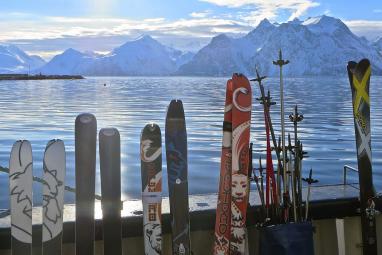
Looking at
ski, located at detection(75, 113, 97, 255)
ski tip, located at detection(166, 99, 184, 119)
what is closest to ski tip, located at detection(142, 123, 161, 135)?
ski tip, located at detection(166, 99, 184, 119)

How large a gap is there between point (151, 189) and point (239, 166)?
0.54 metres

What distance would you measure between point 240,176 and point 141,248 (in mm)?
762

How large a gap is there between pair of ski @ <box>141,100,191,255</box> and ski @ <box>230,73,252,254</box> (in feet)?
0.92

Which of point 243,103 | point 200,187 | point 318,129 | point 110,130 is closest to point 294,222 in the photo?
point 243,103

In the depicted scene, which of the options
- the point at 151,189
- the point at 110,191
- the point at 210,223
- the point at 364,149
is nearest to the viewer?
the point at 110,191

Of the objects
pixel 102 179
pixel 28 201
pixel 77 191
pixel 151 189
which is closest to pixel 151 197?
pixel 151 189

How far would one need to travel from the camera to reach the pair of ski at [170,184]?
3.04 m

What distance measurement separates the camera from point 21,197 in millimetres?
2881

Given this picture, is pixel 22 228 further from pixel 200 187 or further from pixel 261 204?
pixel 200 187

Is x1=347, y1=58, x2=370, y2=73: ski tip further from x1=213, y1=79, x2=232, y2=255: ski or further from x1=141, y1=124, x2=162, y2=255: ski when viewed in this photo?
x1=141, y1=124, x2=162, y2=255: ski

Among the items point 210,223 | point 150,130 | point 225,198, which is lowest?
point 210,223

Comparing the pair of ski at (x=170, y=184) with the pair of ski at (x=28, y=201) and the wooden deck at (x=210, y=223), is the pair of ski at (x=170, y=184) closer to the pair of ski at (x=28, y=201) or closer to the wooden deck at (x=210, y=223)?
the wooden deck at (x=210, y=223)

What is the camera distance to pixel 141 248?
3.22m

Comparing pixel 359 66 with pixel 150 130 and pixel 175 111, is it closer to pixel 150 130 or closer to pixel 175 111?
pixel 175 111
